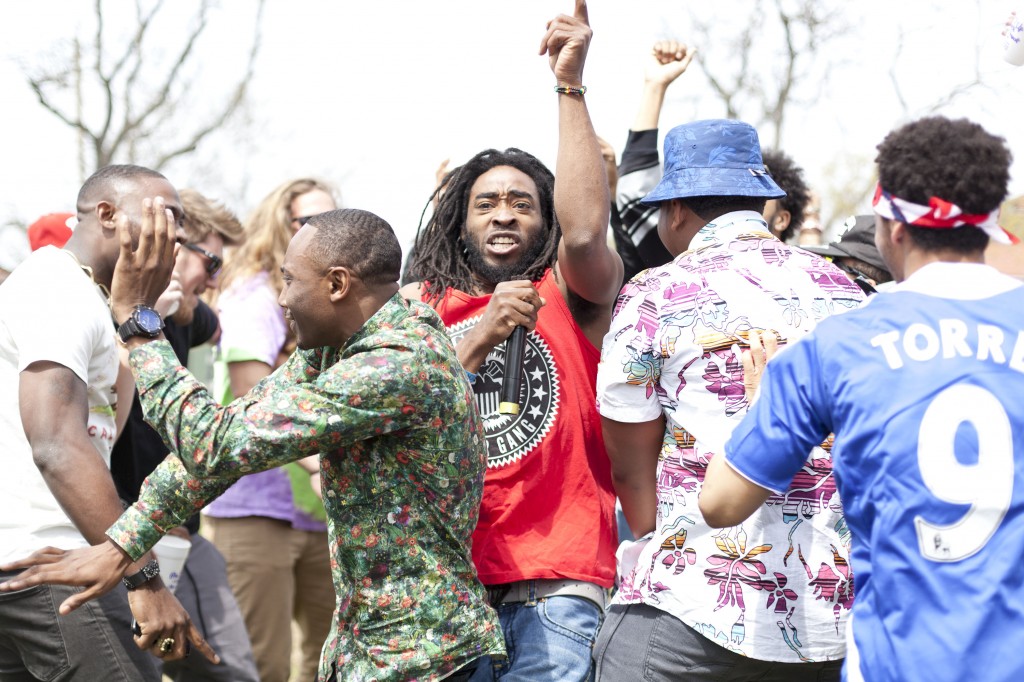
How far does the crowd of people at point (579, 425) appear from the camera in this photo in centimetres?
220

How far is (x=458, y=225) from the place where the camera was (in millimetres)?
4090

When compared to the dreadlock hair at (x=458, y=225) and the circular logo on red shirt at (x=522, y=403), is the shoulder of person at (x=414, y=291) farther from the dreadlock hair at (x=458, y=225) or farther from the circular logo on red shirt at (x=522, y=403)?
the circular logo on red shirt at (x=522, y=403)

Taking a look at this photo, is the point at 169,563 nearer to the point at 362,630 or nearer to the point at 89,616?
the point at 89,616

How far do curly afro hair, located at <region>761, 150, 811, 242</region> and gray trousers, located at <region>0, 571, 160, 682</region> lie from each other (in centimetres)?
365

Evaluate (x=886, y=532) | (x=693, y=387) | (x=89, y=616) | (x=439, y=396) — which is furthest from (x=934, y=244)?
(x=89, y=616)

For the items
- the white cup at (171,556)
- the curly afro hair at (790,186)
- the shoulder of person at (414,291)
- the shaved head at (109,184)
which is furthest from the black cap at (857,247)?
the white cup at (171,556)

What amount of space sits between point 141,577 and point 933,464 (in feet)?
7.75

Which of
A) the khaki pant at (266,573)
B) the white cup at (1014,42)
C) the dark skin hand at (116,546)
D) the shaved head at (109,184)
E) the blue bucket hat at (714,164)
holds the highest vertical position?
the white cup at (1014,42)

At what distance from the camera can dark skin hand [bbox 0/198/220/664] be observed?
296 cm

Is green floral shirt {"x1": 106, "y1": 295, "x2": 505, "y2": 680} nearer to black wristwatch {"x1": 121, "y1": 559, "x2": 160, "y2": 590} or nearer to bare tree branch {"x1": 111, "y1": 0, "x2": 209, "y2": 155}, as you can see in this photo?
black wristwatch {"x1": 121, "y1": 559, "x2": 160, "y2": 590}

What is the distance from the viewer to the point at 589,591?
11.2ft

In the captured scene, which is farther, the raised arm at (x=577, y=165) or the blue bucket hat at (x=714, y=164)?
the raised arm at (x=577, y=165)

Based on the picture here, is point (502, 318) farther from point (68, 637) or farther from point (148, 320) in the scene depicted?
point (68, 637)

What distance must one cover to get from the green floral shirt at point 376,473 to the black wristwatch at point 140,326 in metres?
0.07
